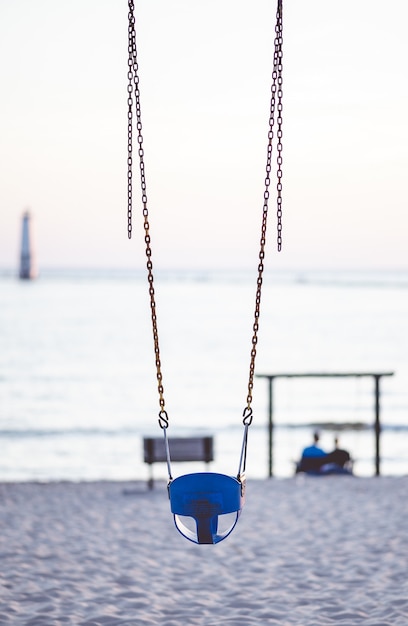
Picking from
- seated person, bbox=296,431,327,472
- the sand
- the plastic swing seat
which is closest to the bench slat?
the sand

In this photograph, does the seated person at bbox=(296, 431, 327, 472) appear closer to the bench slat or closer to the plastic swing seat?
the bench slat

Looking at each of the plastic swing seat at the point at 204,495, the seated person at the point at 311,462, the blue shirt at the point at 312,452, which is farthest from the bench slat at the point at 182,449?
the plastic swing seat at the point at 204,495

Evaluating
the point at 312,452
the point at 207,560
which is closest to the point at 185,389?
the point at 312,452

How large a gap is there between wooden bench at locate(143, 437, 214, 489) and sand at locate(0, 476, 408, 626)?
0.44 metres

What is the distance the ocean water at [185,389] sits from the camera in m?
18.7

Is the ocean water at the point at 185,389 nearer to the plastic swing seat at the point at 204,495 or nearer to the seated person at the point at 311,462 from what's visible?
the seated person at the point at 311,462

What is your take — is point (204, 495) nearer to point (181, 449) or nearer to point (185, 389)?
point (181, 449)

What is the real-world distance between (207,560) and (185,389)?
24.7 meters

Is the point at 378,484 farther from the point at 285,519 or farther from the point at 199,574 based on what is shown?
the point at 199,574

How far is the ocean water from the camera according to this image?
18.7 metres

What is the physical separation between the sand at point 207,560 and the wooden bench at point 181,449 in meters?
0.44

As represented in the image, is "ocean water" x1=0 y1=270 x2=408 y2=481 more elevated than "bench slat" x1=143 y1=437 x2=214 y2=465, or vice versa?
"bench slat" x1=143 y1=437 x2=214 y2=465

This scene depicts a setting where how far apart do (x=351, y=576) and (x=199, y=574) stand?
44.7 inches

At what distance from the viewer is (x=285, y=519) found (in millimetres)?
7918
